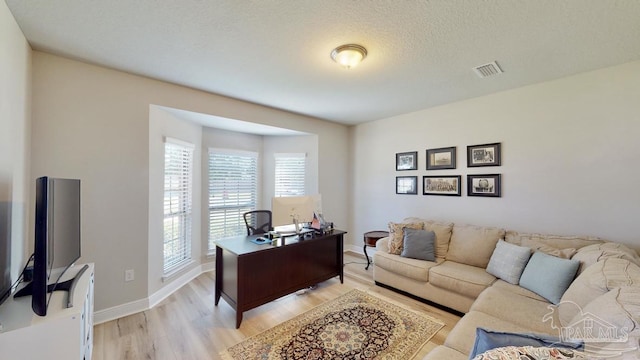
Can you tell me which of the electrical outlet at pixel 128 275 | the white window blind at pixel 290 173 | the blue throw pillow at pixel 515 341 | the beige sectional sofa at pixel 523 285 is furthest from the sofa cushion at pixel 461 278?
the electrical outlet at pixel 128 275

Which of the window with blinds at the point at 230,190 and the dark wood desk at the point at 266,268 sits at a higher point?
the window with blinds at the point at 230,190

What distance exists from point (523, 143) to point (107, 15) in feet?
14.6

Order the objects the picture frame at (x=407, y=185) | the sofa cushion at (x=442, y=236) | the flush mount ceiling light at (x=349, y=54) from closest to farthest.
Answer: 1. the flush mount ceiling light at (x=349, y=54)
2. the sofa cushion at (x=442, y=236)
3. the picture frame at (x=407, y=185)

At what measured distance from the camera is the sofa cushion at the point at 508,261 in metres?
2.39

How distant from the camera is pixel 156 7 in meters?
1.69

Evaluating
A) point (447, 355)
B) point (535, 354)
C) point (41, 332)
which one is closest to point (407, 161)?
point (447, 355)

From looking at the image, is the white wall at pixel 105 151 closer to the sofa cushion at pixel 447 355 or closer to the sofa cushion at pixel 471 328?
the sofa cushion at pixel 447 355

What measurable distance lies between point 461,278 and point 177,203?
3.74 m

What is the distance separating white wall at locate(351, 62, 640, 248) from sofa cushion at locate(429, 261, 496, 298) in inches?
38.4

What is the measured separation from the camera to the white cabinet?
128 cm

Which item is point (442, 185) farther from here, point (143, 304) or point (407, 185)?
point (143, 304)

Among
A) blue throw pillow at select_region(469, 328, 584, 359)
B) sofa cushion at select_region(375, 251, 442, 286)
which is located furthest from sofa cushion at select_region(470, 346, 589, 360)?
sofa cushion at select_region(375, 251, 442, 286)

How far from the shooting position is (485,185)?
132 inches

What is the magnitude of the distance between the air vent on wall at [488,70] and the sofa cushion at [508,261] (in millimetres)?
1909
